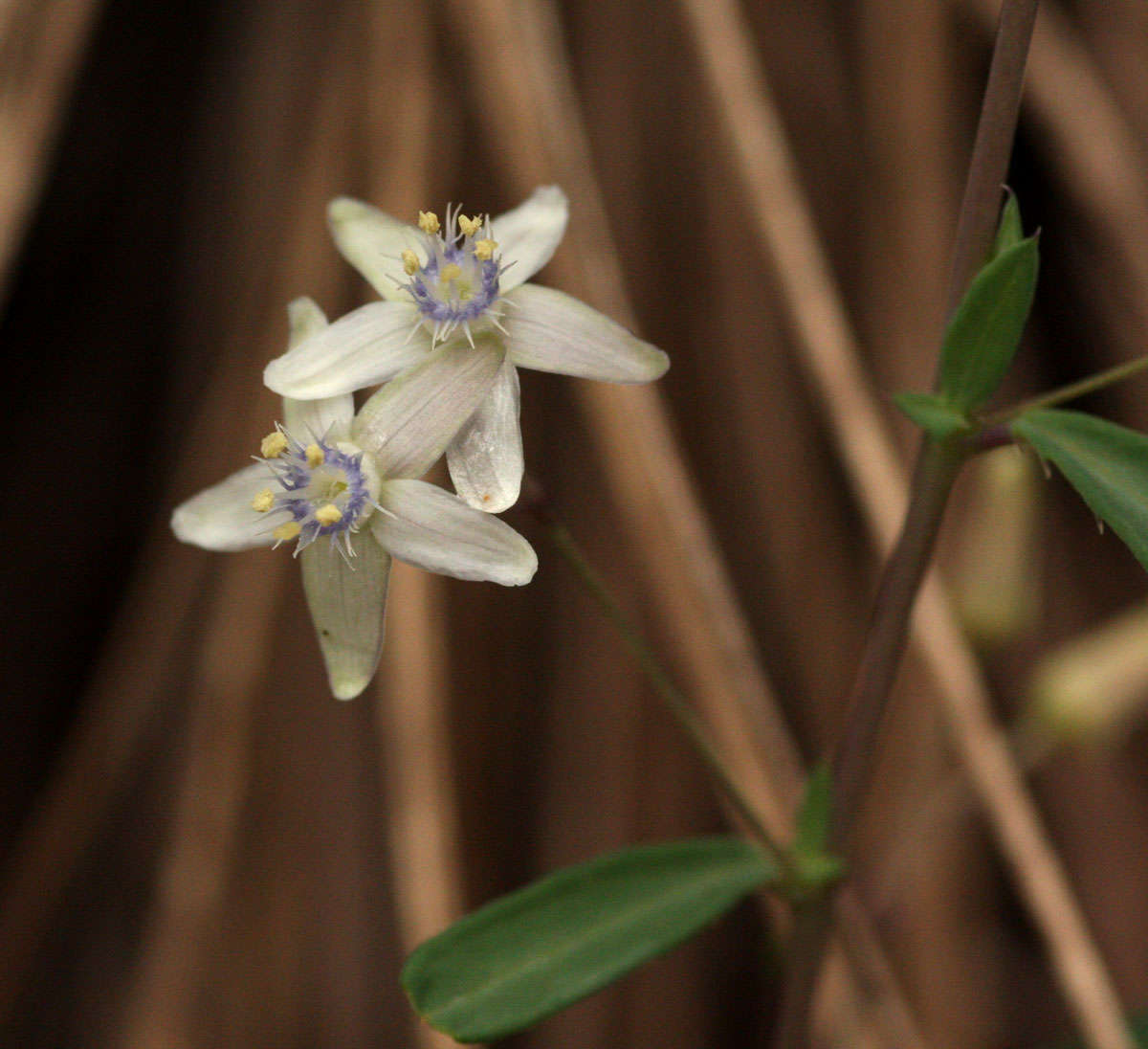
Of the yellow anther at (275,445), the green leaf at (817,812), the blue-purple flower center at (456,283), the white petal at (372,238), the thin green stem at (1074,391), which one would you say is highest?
the white petal at (372,238)

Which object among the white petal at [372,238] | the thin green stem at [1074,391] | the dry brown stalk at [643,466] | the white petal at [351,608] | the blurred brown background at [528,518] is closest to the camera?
the thin green stem at [1074,391]

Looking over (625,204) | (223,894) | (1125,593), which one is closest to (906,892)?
(1125,593)

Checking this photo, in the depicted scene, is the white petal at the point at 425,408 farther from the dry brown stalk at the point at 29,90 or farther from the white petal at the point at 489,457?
the dry brown stalk at the point at 29,90

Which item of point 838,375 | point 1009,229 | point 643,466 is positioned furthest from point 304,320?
point 838,375

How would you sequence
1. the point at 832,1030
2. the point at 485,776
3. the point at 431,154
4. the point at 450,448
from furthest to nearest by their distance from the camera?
the point at 485,776
the point at 431,154
the point at 832,1030
the point at 450,448

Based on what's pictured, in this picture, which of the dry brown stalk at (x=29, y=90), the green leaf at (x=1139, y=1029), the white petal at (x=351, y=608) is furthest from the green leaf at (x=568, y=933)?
the dry brown stalk at (x=29, y=90)

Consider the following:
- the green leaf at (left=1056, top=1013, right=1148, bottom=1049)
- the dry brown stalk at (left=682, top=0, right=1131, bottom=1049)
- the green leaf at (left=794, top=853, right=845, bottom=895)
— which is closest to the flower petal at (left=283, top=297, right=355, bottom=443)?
the green leaf at (left=794, top=853, right=845, bottom=895)

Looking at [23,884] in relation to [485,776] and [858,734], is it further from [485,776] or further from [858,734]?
[858,734]

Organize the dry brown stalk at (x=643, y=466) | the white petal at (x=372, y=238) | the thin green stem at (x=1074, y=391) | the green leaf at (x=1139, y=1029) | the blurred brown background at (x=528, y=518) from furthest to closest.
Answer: the blurred brown background at (x=528, y=518), the dry brown stalk at (x=643, y=466), the green leaf at (x=1139, y=1029), the white petal at (x=372, y=238), the thin green stem at (x=1074, y=391)
